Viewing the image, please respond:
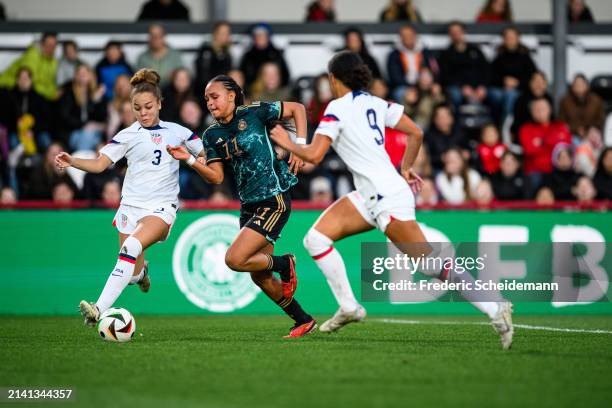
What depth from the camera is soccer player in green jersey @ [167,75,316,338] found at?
932cm

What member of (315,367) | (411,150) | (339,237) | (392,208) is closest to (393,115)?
(411,150)

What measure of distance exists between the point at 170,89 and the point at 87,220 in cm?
272

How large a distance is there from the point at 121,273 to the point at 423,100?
7729 mm

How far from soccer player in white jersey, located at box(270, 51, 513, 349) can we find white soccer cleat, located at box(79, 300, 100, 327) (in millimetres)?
1947

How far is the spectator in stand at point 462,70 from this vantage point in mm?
16719

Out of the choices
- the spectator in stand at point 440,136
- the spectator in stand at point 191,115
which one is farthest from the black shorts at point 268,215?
the spectator in stand at point 440,136

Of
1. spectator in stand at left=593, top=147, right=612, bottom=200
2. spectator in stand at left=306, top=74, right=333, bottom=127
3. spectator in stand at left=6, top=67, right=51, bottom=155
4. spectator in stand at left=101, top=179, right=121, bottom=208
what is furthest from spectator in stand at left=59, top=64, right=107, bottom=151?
spectator in stand at left=593, top=147, right=612, bottom=200

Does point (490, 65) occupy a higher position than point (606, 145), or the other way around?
point (490, 65)

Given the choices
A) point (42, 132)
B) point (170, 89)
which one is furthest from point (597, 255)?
point (42, 132)

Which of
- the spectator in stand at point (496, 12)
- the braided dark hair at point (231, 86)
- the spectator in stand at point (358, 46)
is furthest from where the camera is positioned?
the spectator in stand at point (496, 12)

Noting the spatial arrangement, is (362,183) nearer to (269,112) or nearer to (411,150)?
(411,150)

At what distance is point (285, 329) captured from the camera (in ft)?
35.2

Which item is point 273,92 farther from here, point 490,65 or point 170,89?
point 490,65

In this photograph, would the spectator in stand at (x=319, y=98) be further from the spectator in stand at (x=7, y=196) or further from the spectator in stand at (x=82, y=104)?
the spectator in stand at (x=7, y=196)
